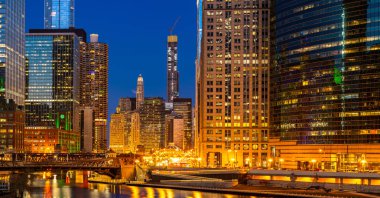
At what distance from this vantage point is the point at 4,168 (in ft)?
618

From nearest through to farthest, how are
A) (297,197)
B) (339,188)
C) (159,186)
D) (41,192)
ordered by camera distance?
(297,197) → (339,188) → (41,192) → (159,186)

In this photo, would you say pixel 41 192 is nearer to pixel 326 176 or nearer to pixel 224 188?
pixel 224 188

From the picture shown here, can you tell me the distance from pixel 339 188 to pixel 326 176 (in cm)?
646

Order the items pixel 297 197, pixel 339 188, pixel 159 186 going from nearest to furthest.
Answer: pixel 297 197
pixel 339 188
pixel 159 186

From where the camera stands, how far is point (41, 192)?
178 meters

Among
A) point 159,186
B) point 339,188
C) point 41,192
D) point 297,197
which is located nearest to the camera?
point 297,197

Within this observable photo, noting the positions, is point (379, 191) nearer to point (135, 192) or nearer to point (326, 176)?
point (326, 176)

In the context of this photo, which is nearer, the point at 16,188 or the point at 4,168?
the point at 16,188

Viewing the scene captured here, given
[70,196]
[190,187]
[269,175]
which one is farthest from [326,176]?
[70,196]

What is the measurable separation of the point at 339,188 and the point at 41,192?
7500cm

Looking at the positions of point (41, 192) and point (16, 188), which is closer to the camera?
point (16, 188)

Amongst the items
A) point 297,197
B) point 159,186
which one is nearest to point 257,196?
point 297,197

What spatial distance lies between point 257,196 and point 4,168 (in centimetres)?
7135

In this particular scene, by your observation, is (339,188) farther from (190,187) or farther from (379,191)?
(190,187)
